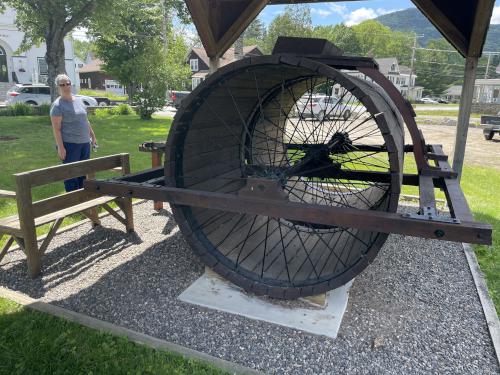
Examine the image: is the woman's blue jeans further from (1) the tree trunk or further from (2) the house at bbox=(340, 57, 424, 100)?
(2) the house at bbox=(340, 57, 424, 100)

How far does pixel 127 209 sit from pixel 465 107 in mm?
4827

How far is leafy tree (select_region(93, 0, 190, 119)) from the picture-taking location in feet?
64.9

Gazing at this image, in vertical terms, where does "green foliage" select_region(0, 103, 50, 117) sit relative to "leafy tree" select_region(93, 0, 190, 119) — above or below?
below

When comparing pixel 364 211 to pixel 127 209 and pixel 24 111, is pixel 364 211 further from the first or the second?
pixel 24 111

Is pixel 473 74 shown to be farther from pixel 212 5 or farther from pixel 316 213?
pixel 316 213

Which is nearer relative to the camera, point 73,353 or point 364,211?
point 364,211

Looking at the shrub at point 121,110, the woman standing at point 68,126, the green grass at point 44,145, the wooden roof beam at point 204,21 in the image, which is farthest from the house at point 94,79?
the woman standing at point 68,126

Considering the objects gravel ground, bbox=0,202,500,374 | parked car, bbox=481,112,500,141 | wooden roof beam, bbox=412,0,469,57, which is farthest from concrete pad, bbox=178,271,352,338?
parked car, bbox=481,112,500,141

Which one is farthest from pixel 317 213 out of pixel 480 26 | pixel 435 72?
pixel 435 72

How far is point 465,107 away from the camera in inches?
233

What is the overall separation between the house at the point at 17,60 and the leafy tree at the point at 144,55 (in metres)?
7.32

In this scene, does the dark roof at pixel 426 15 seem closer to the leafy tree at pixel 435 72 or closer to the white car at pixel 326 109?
the white car at pixel 326 109

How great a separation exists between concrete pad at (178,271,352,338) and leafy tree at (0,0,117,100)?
15091 mm

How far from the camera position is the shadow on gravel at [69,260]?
3.96 metres
